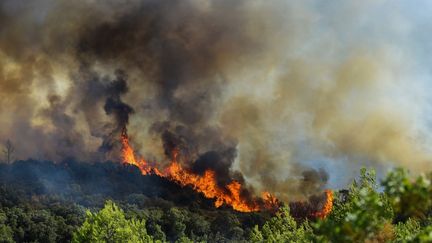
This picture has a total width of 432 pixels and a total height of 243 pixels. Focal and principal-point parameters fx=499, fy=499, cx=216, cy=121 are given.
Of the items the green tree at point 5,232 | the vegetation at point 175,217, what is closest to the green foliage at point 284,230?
the vegetation at point 175,217

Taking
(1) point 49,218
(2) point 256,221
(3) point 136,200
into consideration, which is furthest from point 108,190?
(1) point 49,218

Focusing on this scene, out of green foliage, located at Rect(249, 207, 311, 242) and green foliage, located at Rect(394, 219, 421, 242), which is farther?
green foliage, located at Rect(249, 207, 311, 242)

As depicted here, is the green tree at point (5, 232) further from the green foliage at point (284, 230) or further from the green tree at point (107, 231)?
the green foliage at point (284, 230)

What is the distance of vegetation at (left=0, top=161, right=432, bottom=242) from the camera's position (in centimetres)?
A: 1190

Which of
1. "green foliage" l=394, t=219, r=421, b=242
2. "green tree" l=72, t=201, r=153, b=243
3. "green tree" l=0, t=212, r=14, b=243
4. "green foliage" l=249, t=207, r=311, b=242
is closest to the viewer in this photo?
"green foliage" l=394, t=219, r=421, b=242

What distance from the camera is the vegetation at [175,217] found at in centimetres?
1190

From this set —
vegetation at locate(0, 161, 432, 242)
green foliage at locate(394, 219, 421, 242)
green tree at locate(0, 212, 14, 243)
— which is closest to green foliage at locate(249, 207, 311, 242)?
vegetation at locate(0, 161, 432, 242)

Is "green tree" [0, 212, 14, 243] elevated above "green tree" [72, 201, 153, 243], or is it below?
above

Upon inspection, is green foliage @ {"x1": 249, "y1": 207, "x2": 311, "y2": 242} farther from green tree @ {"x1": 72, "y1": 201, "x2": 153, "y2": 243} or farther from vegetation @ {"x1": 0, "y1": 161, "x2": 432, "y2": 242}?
green tree @ {"x1": 72, "y1": 201, "x2": 153, "y2": 243}

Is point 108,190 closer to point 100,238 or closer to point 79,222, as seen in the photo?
point 79,222

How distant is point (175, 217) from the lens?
12938 cm

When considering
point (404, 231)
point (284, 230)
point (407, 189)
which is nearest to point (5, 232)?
point (284, 230)

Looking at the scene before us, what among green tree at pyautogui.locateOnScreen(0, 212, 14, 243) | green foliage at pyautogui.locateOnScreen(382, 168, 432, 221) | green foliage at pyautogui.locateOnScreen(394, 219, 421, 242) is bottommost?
green foliage at pyautogui.locateOnScreen(382, 168, 432, 221)

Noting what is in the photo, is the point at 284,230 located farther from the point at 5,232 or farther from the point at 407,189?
the point at 5,232
